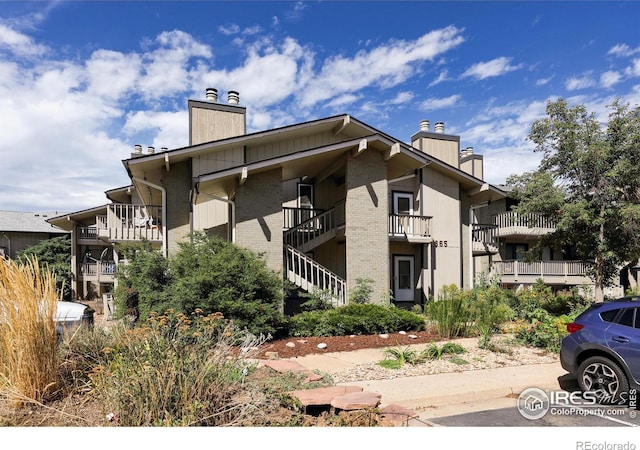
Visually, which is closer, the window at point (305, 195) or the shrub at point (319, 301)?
the shrub at point (319, 301)

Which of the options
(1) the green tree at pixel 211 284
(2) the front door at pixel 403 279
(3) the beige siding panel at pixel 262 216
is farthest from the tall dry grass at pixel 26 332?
(2) the front door at pixel 403 279

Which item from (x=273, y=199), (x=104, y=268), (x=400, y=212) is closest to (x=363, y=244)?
(x=273, y=199)

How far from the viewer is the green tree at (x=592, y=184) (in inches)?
589

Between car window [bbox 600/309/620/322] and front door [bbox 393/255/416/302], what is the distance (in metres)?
12.8

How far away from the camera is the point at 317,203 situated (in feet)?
64.8

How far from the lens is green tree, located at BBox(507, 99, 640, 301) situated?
1496 centimetres

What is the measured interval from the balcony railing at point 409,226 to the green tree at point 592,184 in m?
3.71

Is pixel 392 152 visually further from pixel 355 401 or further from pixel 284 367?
pixel 355 401

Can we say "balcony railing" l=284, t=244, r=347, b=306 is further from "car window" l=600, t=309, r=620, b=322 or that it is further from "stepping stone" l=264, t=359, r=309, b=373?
"car window" l=600, t=309, r=620, b=322

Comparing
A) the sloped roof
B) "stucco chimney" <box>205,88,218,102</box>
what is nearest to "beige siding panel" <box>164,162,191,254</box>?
"stucco chimney" <box>205,88,218,102</box>

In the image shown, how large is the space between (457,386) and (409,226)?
458 inches

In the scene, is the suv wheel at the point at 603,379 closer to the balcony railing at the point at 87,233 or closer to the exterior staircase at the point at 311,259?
the exterior staircase at the point at 311,259

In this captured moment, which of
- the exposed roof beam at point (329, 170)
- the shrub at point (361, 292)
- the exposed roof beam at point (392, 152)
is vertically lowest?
the shrub at point (361, 292)

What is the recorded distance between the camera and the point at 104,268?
99.9 feet
